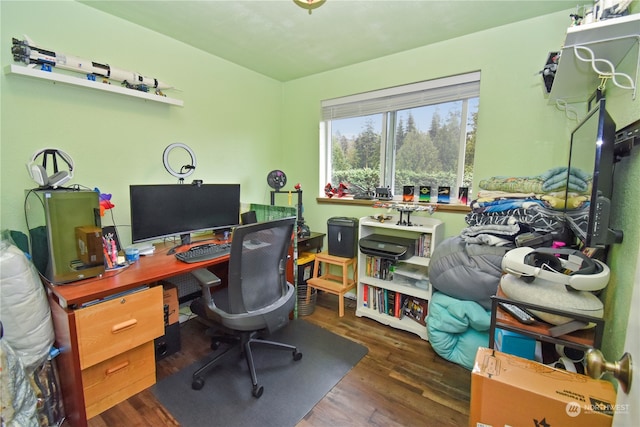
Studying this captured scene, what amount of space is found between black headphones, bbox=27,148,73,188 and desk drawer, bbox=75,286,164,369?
2.45ft

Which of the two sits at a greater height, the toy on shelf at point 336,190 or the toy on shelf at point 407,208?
the toy on shelf at point 336,190

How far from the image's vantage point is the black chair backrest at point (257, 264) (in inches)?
59.0

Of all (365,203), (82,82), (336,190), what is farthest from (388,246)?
(82,82)

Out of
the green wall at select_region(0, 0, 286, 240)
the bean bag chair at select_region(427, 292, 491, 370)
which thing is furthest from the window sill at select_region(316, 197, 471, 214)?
the green wall at select_region(0, 0, 286, 240)

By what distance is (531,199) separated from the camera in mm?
1771

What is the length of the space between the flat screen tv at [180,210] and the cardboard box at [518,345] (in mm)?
2019

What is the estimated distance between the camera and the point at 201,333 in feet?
7.48

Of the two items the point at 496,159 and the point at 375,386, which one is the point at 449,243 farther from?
the point at 375,386

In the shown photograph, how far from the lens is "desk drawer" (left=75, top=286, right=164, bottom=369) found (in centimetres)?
135

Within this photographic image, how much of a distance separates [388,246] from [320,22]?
1749mm

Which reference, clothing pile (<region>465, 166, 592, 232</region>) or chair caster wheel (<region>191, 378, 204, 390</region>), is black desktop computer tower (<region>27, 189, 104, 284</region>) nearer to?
chair caster wheel (<region>191, 378, 204, 390</region>)

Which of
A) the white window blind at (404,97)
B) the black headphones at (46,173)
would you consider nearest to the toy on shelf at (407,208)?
the white window blind at (404,97)

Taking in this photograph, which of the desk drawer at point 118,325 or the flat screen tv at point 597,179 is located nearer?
the flat screen tv at point 597,179

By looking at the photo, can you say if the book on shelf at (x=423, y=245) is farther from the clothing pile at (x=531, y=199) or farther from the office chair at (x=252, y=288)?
the office chair at (x=252, y=288)
